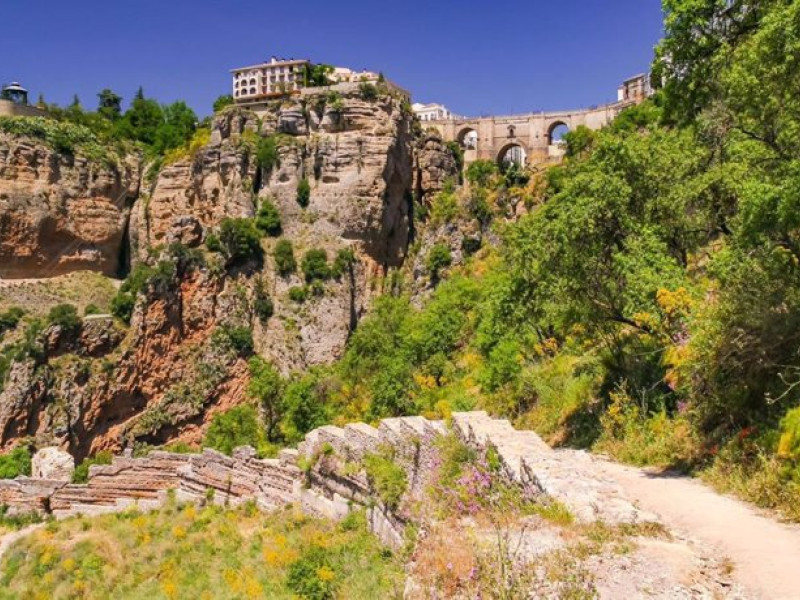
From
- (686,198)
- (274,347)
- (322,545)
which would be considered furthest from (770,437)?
(274,347)

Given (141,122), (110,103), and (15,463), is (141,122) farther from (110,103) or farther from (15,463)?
(15,463)

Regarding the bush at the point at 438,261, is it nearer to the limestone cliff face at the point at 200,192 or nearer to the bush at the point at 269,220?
the bush at the point at 269,220

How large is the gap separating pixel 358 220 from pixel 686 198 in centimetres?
3039

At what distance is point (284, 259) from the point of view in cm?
3859

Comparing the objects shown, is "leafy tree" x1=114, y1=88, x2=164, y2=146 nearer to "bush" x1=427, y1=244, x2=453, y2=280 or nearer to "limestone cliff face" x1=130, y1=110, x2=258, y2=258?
"limestone cliff face" x1=130, y1=110, x2=258, y2=258

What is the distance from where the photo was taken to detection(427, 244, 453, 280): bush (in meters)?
40.2

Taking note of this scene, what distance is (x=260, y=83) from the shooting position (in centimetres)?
6625

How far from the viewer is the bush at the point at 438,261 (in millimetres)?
40188

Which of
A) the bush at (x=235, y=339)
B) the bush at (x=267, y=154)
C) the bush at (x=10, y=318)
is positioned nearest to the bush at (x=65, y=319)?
the bush at (x=10, y=318)

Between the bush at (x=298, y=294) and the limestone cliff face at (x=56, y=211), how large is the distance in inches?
490

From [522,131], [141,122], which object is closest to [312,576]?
[522,131]

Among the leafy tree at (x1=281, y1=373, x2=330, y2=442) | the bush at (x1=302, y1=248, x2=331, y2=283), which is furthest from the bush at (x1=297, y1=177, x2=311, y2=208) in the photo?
the leafy tree at (x1=281, y1=373, x2=330, y2=442)

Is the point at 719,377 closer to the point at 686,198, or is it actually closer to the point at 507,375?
the point at 686,198

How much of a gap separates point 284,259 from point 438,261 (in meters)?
8.88
